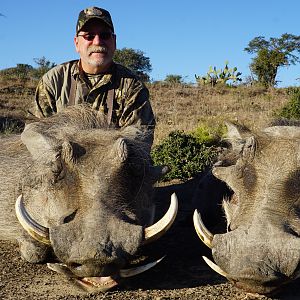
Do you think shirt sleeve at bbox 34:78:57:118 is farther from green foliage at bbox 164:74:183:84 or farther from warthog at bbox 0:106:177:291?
green foliage at bbox 164:74:183:84

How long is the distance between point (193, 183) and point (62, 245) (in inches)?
148

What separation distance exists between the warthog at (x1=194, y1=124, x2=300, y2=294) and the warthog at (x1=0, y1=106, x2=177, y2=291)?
1.27 feet

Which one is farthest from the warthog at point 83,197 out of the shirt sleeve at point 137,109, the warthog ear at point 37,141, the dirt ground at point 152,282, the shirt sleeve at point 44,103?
the shirt sleeve at point 44,103

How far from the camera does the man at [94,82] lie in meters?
5.19

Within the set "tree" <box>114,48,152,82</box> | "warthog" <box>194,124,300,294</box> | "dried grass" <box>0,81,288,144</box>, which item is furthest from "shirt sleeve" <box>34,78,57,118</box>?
"tree" <box>114,48,152,82</box>

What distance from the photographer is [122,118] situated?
200 inches

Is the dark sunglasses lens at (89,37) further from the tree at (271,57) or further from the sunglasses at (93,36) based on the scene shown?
the tree at (271,57)

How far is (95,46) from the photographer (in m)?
5.26

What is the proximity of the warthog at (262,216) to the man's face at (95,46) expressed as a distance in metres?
1.74

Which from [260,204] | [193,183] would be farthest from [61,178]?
[193,183]

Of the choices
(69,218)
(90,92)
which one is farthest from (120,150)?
(90,92)

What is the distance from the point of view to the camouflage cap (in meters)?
5.16

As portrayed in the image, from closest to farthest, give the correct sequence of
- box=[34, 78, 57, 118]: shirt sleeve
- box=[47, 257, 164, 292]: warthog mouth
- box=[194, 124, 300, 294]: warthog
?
box=[194, 124, 300, 294]: warthog, box=[47, 257, 164, 292]: warthog mouth, box=[34, 78, 57, 118]: shirt sleeve

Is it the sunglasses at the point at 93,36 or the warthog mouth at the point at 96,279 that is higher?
the sunglasses at the point at 93,36
